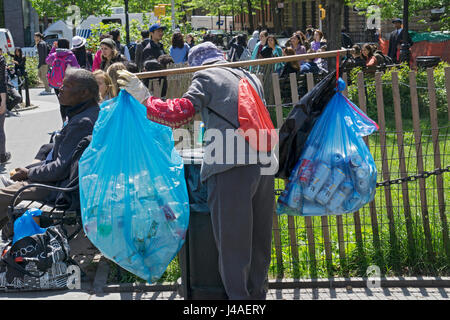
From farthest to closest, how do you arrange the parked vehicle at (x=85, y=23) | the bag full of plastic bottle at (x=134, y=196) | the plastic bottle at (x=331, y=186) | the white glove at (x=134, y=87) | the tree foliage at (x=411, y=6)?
the parked vehicle at (x=85, y=23) → the tree foliage at (x=411, y=6) → the plastic bottle at (x=331, y=186) → the bag full of plastic bottle at (x=134, y=196) → the white glove at (x=134, y=87)

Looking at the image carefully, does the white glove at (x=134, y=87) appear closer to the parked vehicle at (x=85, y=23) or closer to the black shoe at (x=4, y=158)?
the black shoe at (x=4, y=158)

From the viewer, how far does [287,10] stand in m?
54.2

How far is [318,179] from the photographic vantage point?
4.64 m

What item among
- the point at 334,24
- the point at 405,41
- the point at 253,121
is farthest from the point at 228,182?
the point at 405,41

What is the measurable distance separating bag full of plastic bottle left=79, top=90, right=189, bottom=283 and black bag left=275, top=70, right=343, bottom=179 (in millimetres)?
729

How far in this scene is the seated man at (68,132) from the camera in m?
5.65

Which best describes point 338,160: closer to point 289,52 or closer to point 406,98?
point 406,98

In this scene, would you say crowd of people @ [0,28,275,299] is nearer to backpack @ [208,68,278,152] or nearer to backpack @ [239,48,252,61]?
backpack @ [208,68,278,152]

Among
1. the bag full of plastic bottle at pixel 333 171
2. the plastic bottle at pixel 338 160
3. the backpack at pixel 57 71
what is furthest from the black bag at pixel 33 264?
the backpack at pixel 57 71

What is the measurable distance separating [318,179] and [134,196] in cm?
124

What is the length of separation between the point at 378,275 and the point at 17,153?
746 cm

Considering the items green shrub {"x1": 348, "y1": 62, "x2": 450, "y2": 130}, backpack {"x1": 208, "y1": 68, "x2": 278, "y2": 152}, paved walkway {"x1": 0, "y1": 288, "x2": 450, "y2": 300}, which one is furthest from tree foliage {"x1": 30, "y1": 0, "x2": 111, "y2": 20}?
backpack {"x1": 208, "y1": 68, "x2": 278, "y2": 152}

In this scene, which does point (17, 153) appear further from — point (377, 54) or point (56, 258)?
point (377, 54)

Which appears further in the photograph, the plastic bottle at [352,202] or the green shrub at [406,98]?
the green shrub at [406,98]
